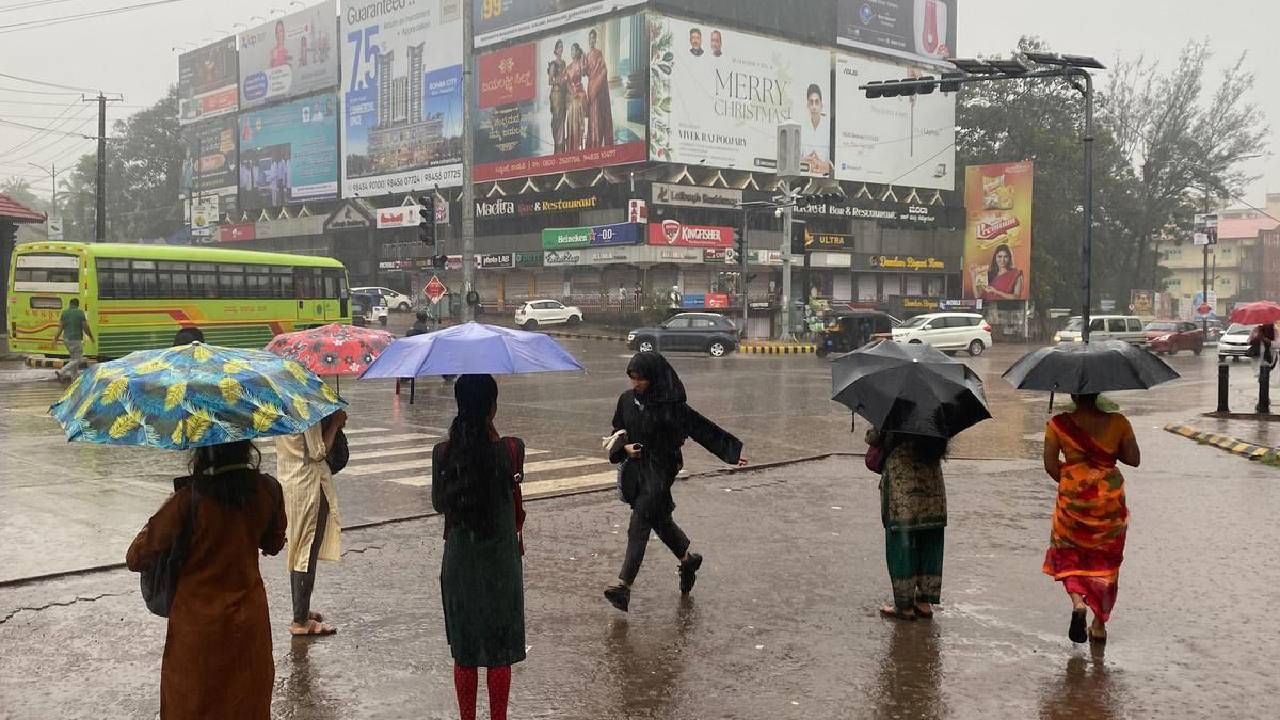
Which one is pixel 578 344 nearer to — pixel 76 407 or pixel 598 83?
pixel 598 83

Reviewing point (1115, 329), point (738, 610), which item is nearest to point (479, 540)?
point (738, 610)

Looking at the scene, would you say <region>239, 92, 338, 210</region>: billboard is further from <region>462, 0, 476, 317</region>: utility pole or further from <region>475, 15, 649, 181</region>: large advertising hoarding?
<region>462, 0, 476, 317</region>: utility pole

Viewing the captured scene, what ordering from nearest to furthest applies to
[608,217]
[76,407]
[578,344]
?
[76,407], [578,344], [608,217]

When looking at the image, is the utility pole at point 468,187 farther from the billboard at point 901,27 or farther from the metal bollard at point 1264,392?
the billboard at point 901,27

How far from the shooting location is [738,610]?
6.77m

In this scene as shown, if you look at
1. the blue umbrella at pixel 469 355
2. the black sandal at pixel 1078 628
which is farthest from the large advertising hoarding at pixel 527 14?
the blue umbrella at pixel 469 355

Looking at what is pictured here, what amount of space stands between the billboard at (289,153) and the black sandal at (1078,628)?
7459cm

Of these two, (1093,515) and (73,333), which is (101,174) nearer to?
(73,333)

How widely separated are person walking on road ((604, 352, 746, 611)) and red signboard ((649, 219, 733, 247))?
4540cm

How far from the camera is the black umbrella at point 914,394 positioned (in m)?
6.30

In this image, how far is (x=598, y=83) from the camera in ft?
181

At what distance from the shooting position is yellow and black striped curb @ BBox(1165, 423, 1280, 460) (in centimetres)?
1365

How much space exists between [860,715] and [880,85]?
1588 centimetres

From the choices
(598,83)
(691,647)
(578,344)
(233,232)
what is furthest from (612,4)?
(691,647)
